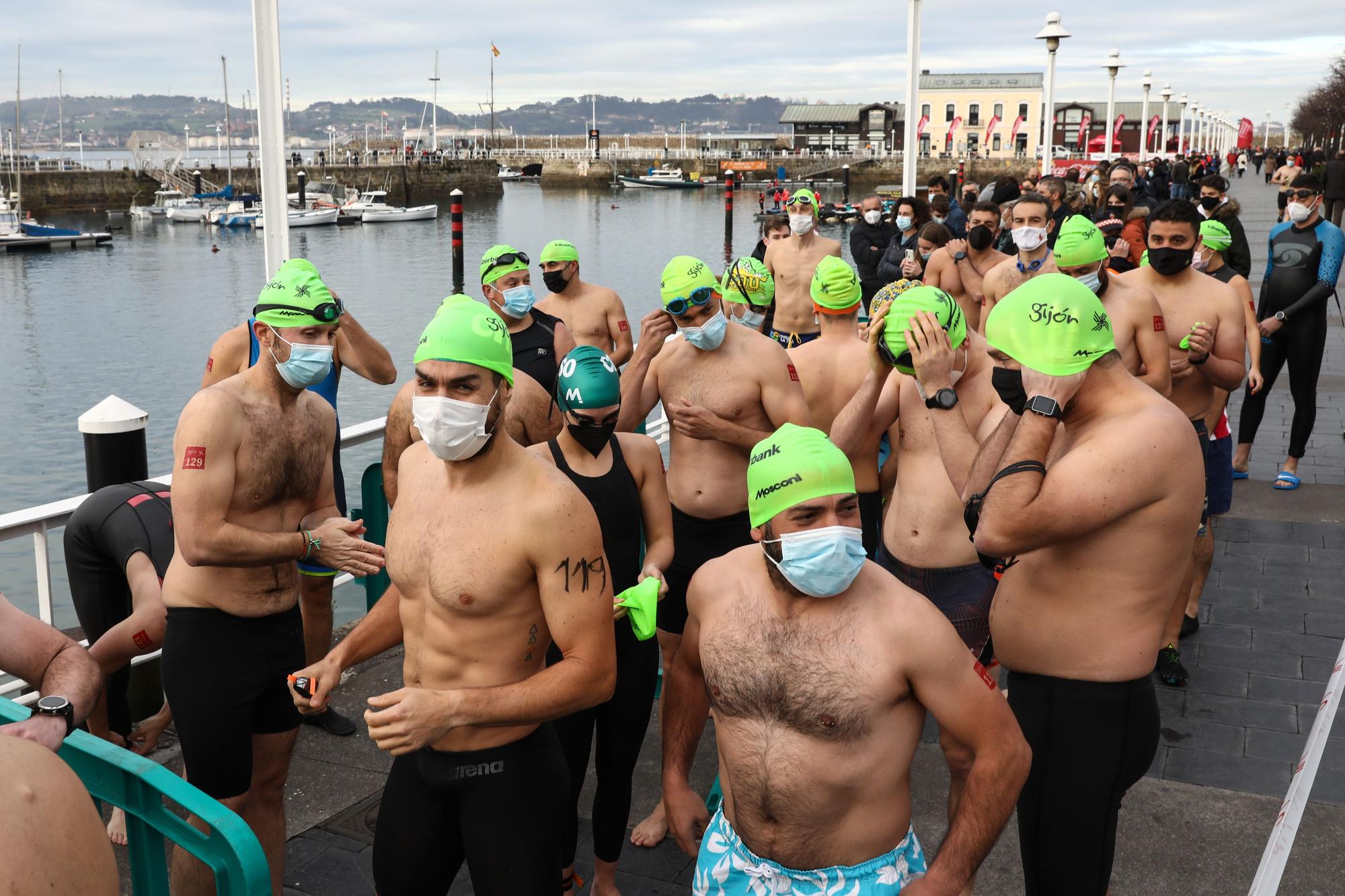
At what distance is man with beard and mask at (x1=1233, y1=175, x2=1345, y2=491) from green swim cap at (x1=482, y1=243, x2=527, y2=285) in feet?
17.3

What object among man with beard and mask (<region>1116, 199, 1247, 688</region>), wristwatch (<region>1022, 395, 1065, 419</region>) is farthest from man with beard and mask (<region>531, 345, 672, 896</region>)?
man with beard and mask (<region>1116, 199, 1247, 688</region>)

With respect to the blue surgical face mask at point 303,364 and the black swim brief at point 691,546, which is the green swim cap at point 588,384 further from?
the black swim brief at point 691,546

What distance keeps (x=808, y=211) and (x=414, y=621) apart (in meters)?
7.35

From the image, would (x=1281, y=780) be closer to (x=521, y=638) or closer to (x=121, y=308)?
(x=521, y=638)

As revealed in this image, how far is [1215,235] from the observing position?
7062mm

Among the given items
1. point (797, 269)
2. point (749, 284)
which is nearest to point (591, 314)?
point (749, 284)

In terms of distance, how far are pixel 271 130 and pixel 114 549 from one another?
9.52ft

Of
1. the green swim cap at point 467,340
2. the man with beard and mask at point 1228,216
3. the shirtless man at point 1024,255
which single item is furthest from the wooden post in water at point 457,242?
the green swim cap at point 467,340

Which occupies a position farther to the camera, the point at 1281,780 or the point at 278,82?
the point at 278,82

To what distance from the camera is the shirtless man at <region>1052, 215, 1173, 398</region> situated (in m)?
5.17

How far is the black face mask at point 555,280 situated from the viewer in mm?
7070

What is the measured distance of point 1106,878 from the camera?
3.06 m

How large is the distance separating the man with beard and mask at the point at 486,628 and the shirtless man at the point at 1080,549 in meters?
1.11

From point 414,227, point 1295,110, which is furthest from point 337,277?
point 1295,110
